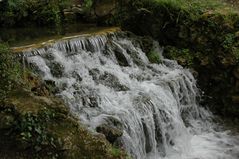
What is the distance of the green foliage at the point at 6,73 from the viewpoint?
5883 millimetres

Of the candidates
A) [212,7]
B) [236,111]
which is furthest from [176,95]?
[212,7]

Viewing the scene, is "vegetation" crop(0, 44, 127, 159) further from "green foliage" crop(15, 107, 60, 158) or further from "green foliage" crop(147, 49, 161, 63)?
"green foliage" crop(147, 49, 161, 63)

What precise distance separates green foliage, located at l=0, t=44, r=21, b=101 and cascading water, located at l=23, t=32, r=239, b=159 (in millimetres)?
1498

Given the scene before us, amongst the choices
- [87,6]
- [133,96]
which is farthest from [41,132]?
[87,6]

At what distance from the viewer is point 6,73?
20.0ft

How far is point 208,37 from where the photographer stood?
10398 mm

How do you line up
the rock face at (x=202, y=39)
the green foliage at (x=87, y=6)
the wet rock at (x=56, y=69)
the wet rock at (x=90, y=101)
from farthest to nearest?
the green foliage at (x=87, y=6) → the rock face at (x=202, y=39) → the wet rock at (x=56, y=69) → the wet rock at (x=90, y=101)

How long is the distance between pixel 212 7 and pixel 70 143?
22.8 ft

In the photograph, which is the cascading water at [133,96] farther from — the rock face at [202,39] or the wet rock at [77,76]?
the rock face at [202,39]

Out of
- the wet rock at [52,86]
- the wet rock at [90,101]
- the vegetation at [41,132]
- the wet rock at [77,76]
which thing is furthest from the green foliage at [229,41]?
the vegetation at [41,132]

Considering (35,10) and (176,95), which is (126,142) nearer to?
(176,95)

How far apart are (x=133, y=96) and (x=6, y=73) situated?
116 inches

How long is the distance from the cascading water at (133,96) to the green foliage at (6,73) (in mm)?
1498

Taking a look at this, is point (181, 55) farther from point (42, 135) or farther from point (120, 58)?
point (42, 135)
